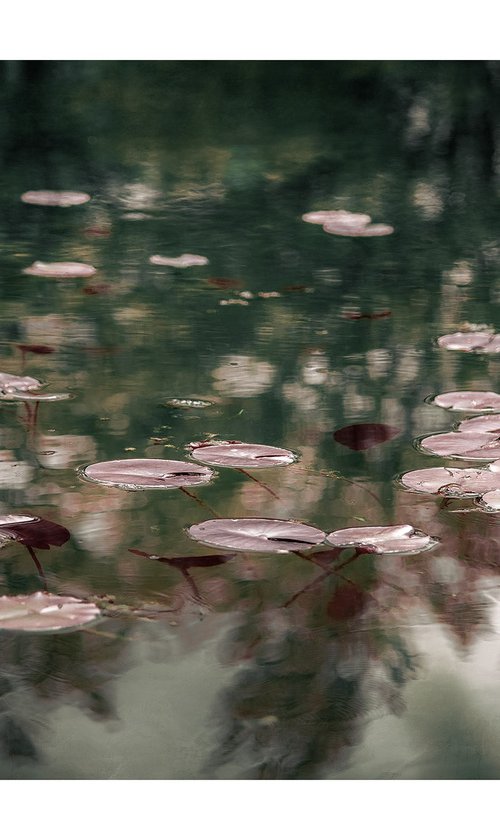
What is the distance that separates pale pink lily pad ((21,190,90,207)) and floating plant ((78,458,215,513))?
127 cm

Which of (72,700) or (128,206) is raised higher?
(128,206)

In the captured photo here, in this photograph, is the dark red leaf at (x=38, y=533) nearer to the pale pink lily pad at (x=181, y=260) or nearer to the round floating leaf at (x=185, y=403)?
the round floating leaf at (x=185, y=403)

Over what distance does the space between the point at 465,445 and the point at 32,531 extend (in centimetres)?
59

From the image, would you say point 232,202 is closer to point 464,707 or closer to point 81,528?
point 81,528

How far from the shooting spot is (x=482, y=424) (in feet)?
5.29

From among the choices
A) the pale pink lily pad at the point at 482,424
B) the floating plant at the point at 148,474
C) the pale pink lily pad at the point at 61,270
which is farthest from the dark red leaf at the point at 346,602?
the pale pink lily pad at the point at 61,270

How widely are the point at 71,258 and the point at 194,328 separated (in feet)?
1.43

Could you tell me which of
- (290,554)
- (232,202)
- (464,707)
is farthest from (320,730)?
(232,202)

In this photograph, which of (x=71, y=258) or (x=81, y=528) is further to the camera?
(x=71, y=258)

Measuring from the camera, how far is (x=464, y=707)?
3.41 feet

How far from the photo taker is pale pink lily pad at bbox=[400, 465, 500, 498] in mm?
1392

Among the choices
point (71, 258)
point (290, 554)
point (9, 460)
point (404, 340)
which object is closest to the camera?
point (290, 554)

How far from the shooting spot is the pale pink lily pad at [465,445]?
1.49 m

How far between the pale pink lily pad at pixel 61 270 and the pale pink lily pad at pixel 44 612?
3.92 ft
